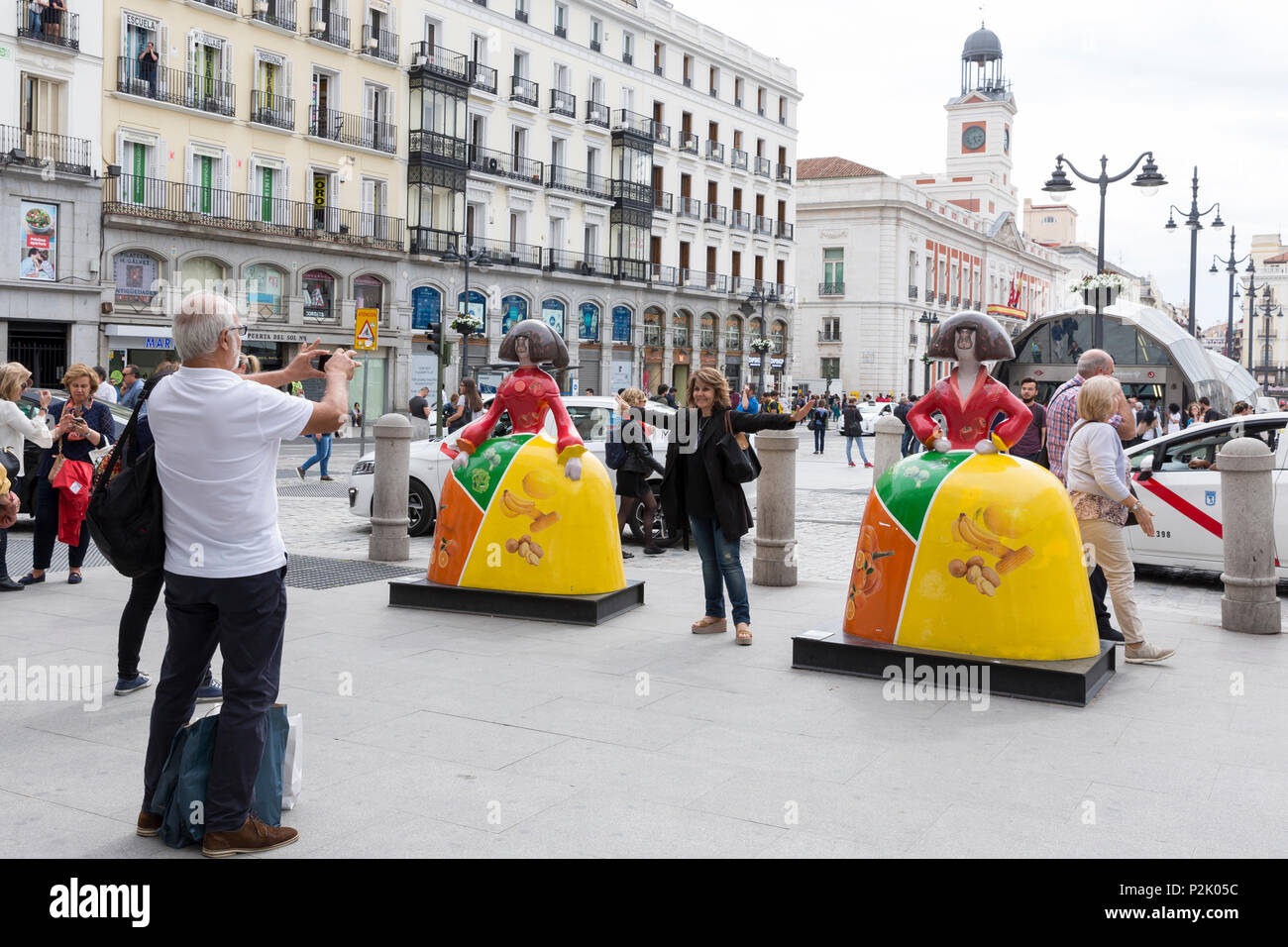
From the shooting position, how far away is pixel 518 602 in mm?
8633

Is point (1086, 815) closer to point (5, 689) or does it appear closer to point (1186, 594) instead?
point (5, 689)

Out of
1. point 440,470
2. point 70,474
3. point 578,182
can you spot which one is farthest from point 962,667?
point 578,182

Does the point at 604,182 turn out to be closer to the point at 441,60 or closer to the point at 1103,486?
the point at 441,60

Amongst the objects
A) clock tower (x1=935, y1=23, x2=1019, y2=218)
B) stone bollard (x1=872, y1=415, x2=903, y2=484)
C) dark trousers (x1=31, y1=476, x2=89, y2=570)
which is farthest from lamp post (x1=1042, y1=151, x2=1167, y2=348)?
clock tower (x1=935, y1=23, x2=1019, y2=218)

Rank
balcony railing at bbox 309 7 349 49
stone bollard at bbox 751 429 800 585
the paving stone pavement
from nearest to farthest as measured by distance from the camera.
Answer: the paving stone pavement
stone bollard at bbox 751 429 800 585
balcony railing at bbox 309 7 349 49

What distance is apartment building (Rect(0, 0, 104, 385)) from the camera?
2972cm

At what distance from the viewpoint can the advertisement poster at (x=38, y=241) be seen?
1185 inches

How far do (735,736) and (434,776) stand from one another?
147 centimetres

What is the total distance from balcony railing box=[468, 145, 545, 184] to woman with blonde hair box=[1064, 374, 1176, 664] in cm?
3903

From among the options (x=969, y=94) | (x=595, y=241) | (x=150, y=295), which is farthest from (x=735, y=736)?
(x=969, y=94)

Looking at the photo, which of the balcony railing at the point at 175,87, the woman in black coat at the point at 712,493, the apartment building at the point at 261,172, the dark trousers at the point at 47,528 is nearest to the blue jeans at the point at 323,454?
the dark trousers at the point at 47,528

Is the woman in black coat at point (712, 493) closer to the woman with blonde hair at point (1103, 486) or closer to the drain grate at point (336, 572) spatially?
the woman with blonde hair at point (1103, 486)

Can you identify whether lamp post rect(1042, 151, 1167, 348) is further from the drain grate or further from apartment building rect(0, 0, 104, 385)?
apartment building rect(0, 0, 104, 385)

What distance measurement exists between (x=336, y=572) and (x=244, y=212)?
2801 cm
